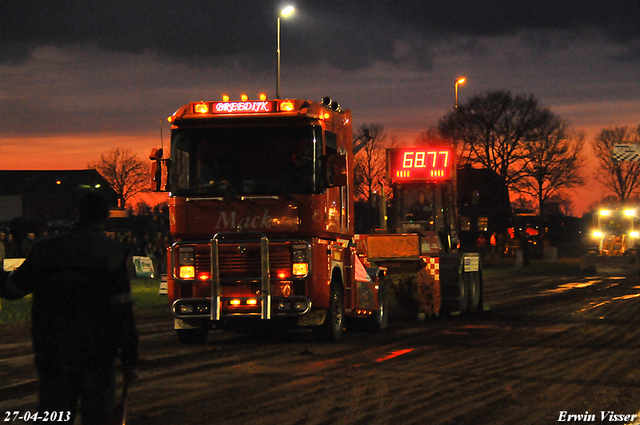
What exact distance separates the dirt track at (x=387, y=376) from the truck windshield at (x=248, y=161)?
2.29 m

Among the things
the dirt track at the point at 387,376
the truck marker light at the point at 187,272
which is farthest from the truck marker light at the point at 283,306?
the truck marker light at the point at 187,272

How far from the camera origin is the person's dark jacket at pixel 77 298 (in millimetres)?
4902

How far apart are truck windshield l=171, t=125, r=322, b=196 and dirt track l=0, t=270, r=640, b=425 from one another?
7.51 feet

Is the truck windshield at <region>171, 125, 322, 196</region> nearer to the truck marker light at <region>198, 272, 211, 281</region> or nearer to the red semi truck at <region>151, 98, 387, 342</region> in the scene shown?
the red semi truck at <region>151, 98, 387, 342</region>

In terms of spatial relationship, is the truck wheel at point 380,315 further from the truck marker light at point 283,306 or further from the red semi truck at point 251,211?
the truck marker light at point 283,306

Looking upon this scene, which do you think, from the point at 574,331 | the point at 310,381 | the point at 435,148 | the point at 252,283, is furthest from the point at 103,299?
the point at 435,148

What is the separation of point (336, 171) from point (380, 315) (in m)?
3.71

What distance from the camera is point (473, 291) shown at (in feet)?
67.6

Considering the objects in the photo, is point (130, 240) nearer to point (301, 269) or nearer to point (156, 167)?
point (156, 167)

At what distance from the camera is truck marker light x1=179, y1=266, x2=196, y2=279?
1323cm

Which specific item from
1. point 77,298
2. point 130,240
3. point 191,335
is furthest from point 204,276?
point 130,240

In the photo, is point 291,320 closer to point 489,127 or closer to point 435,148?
point 435,148

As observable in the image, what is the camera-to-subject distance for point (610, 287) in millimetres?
31422

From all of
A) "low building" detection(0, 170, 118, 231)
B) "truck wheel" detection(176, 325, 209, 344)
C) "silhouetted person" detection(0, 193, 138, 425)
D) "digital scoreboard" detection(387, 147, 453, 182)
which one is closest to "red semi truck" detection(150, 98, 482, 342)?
"truck wheel" detection(176, 325, 209, 344)
